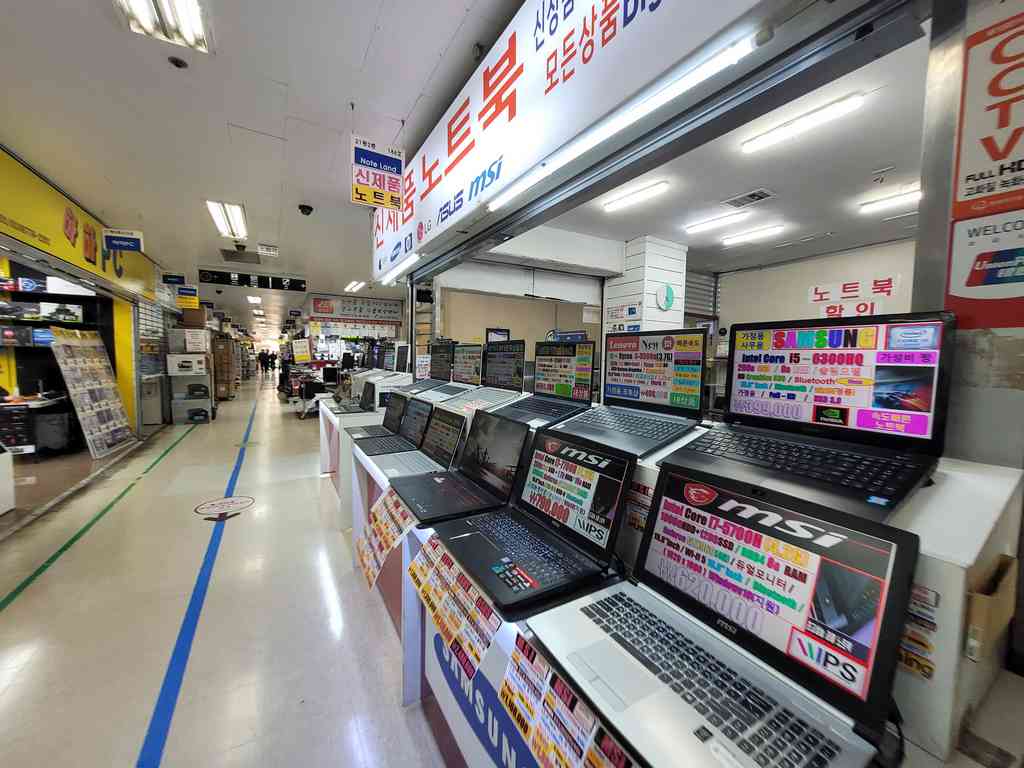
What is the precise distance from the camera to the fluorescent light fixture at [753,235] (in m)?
5.13

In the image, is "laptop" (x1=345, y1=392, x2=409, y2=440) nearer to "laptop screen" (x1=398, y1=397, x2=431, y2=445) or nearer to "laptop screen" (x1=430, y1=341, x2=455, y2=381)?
"laptop screen" (x1=398, y1=397, x2=431, y2=445)

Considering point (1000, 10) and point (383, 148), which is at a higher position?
point (383, 148)

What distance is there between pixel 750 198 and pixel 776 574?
4772 mm

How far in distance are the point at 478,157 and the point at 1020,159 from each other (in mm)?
2170

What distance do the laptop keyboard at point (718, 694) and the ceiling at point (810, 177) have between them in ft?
8.48

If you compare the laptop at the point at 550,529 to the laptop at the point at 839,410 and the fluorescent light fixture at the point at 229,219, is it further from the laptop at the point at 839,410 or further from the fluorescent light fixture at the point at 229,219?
the fluorescent light fixture at the point at 229,219

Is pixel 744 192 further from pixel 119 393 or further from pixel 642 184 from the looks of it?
pixel 119 393

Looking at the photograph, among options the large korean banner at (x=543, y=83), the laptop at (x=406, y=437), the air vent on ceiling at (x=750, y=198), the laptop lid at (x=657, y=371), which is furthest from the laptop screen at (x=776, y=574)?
the air vent on ceiling at (x=750, y=198)

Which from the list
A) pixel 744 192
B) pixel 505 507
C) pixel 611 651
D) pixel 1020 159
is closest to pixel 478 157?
pixel 505 507

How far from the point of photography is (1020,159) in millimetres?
707

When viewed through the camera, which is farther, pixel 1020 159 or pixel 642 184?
pixel 642 184

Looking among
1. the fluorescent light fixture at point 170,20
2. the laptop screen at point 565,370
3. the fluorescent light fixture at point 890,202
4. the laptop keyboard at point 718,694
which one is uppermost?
the fluorescent light fixture at point 890,202

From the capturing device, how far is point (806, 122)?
2.90 metres

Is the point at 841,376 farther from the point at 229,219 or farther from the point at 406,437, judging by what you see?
the point at 229,219
